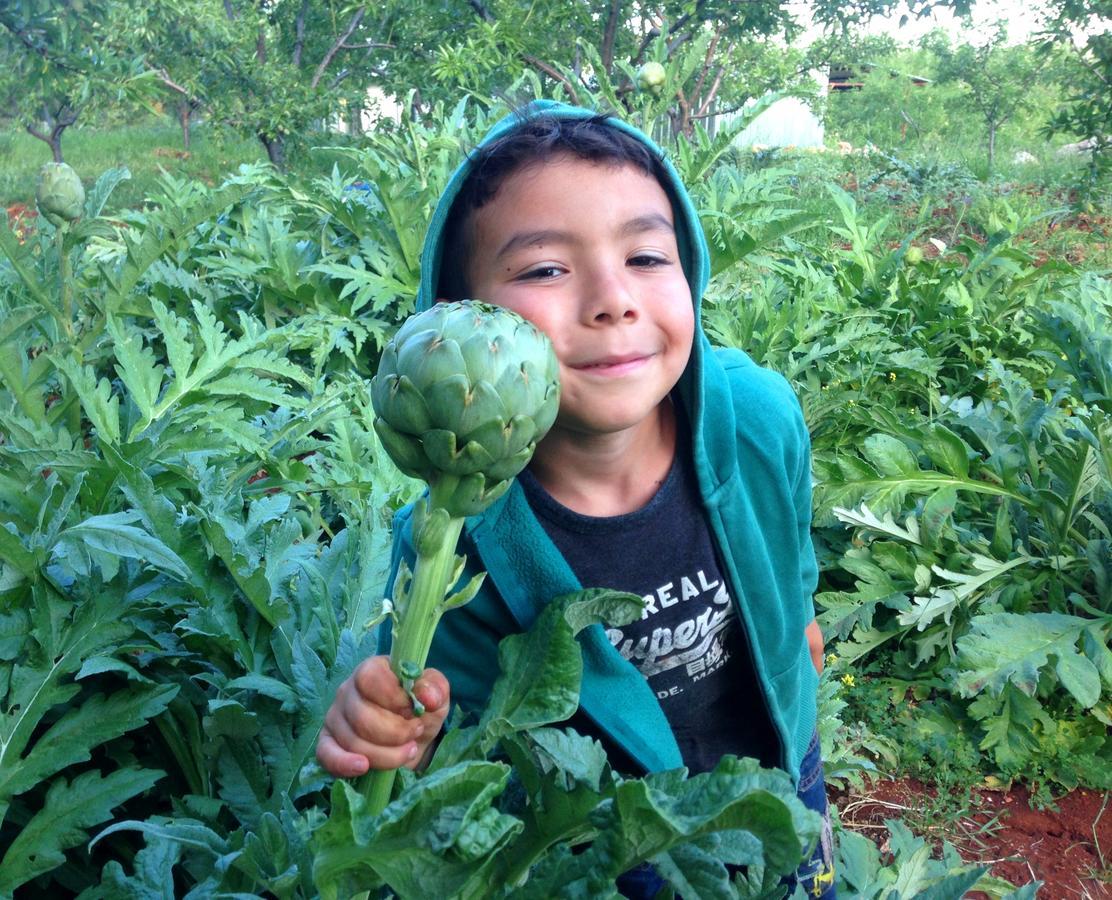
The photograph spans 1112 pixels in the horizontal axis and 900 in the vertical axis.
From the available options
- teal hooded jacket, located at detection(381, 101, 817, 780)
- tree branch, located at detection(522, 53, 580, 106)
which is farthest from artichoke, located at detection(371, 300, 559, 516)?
tree branch, located at detection(522, 53, 580, 106)

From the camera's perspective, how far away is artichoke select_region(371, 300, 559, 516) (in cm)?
76

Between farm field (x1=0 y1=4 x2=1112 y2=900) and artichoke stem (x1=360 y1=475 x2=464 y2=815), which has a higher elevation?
artichoke stem (x1=360 y1=475 x2=464 y2=815)

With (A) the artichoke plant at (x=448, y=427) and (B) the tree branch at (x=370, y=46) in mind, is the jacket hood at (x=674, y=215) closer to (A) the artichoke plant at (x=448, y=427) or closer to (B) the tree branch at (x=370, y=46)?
(A) the artichoke plant at (x=448, y=427)

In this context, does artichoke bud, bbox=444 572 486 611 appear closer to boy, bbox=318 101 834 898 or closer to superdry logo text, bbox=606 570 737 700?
boy, bbox=318 101 834 898

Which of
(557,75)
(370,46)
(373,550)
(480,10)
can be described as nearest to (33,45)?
(557,75)

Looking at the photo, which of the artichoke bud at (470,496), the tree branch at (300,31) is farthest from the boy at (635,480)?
the tree branch at (300,31)

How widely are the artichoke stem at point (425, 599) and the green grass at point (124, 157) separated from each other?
344 inches

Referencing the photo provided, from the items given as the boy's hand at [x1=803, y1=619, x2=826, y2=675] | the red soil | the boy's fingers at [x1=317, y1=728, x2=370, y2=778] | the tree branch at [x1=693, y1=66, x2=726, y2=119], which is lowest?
the red soil

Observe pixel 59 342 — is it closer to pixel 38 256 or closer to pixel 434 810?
pixel 38 256

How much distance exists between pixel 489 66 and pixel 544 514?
4919 mm

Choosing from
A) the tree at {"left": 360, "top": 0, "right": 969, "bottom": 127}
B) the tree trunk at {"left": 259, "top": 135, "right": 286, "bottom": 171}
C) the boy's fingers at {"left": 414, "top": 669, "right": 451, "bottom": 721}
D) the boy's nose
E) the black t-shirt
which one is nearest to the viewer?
the boy's fingers at {"left": 414, "top": 669, "right": 451, "bottom": 721}

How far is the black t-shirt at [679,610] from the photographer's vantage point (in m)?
1.33

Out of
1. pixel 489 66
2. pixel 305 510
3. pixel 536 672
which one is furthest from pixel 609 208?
pixel 489 66

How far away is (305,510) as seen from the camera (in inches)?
87.1
